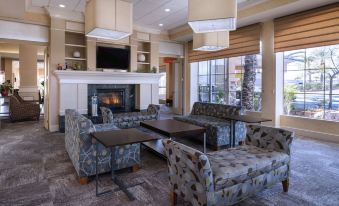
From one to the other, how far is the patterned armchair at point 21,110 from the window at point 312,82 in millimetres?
7767

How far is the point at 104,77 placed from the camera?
263 inches

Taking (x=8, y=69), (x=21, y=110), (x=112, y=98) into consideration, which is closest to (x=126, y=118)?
(x=112, y=98)

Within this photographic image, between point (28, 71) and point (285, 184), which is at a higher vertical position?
point (28, 71)

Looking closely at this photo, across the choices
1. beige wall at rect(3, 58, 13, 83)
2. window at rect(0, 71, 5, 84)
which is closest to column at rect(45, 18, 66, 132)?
window at rect(0, 71, 5, 84)

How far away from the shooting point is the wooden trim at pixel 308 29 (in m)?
4.83

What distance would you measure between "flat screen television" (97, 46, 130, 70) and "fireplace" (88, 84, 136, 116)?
59cm

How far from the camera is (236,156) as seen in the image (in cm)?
266

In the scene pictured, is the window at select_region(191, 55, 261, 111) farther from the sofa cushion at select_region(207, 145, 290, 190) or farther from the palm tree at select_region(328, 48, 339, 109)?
the sofa cushion at select_region(207, 145, 290, 190)

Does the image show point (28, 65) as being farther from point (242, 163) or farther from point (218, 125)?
point (242, 163)

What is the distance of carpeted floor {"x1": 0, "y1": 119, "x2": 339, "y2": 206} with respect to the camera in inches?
102

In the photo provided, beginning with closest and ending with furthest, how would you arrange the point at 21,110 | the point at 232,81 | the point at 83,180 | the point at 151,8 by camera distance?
the point at 83,180
the point at 151,8
the point at 21,110
the point at 232,81

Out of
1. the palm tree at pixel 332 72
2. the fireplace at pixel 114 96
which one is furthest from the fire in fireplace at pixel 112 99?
the palm tree at pixel 332 72

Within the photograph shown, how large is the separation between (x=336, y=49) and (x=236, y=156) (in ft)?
14.6

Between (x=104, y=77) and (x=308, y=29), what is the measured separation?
5.30m
